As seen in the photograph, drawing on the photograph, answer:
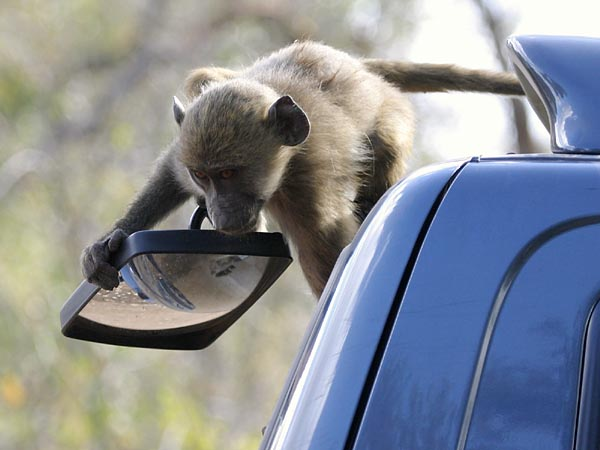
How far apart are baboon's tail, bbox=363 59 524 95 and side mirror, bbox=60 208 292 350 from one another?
1.46 meters

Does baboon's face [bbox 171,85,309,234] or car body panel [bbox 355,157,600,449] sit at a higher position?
baboon's face [bbox 171,85,309,234]

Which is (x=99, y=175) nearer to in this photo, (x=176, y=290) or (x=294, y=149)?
(x=294, y=149)

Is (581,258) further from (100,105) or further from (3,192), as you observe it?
(100,105)

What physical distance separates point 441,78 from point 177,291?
5.63ft

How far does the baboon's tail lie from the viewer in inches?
144

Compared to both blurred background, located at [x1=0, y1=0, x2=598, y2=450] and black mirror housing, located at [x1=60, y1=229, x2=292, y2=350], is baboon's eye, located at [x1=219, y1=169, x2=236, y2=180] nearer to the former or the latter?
black mirror housing, located at [x1=60, y1=229, x2=292, y2=350]

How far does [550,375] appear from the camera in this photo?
1.28 metres

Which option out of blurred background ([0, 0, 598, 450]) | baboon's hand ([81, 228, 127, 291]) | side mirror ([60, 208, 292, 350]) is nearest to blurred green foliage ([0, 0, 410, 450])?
Result: blurred background ([0, 0, 598, 450])

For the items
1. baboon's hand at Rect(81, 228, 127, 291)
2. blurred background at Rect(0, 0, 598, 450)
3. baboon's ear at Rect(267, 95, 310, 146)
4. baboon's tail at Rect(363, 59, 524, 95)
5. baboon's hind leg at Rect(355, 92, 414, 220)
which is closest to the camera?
baboon's hand at Rect(81, 228, 127, 291)

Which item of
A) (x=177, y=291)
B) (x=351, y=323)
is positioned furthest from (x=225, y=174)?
(x=351, y=323)

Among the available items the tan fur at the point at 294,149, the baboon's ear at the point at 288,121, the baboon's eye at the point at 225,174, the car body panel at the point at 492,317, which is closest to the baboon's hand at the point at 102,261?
the tan fur at the point at 294,149

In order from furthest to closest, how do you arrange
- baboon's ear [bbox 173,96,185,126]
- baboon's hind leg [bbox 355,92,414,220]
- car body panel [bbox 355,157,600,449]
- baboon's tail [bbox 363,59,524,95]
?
baboon's tail [bbox 363,59,524,95] → baboon's hind leg [bbox 355,92,414,220] → baboon's ear [bbox 173,96,185,126] → car body panel [bbox 355,157,600,449]

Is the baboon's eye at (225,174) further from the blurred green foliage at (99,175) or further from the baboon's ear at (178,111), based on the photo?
the blurred green foliage at (99,175)

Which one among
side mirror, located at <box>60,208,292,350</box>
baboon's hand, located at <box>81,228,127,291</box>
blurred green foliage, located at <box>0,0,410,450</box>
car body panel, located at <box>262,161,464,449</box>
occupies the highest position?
blurred green foliage, located at <box>0,0,410,450</box>
